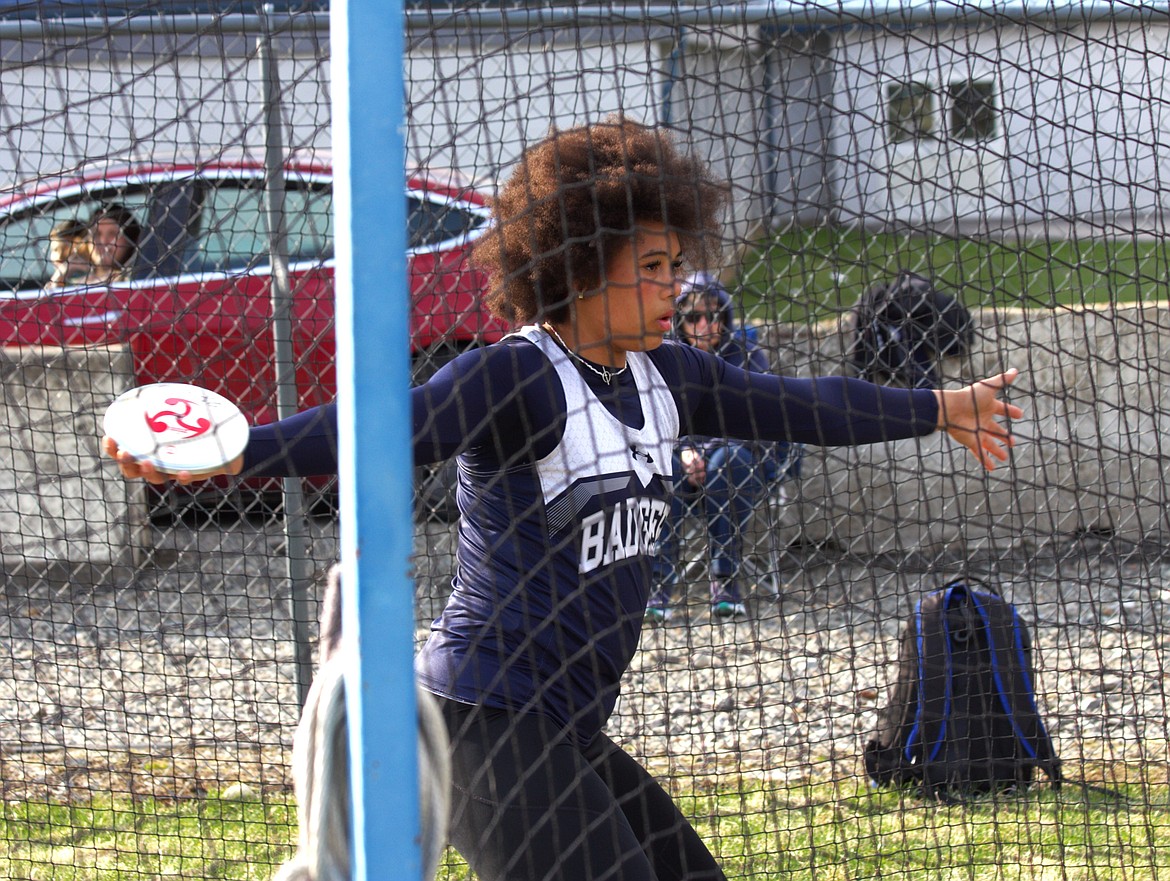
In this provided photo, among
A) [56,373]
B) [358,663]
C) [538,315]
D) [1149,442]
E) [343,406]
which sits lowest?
[358,663]

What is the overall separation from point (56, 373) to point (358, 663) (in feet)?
13.9

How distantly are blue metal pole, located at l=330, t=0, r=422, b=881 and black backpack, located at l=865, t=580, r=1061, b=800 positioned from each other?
2276 mm

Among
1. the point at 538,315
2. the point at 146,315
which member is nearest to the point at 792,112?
the point at 146,315

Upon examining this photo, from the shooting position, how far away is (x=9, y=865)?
3.32 meters

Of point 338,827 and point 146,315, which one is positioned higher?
point 146,315

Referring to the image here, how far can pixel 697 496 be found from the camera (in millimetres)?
3832

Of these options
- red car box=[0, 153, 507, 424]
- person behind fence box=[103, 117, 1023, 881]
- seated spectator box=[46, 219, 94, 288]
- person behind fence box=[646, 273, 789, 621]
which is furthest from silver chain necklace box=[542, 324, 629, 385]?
seated spectator box=[46, 219, 94, 288]

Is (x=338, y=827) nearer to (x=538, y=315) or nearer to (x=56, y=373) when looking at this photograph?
(x=538, y=315)

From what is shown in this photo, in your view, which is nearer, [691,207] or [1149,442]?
[691,207]

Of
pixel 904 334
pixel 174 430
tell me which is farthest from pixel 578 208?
pixel 904 334

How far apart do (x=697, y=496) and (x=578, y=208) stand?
64.2 inches

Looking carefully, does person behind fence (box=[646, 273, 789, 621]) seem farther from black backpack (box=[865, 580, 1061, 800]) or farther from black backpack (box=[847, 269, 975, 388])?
black backpack (box=[865, 580, 1061, 800])

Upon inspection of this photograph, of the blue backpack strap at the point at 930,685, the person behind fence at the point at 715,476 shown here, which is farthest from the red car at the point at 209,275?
the blue backpack strap at the point at 930,685

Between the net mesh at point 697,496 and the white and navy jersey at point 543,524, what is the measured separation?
0.09 metres
